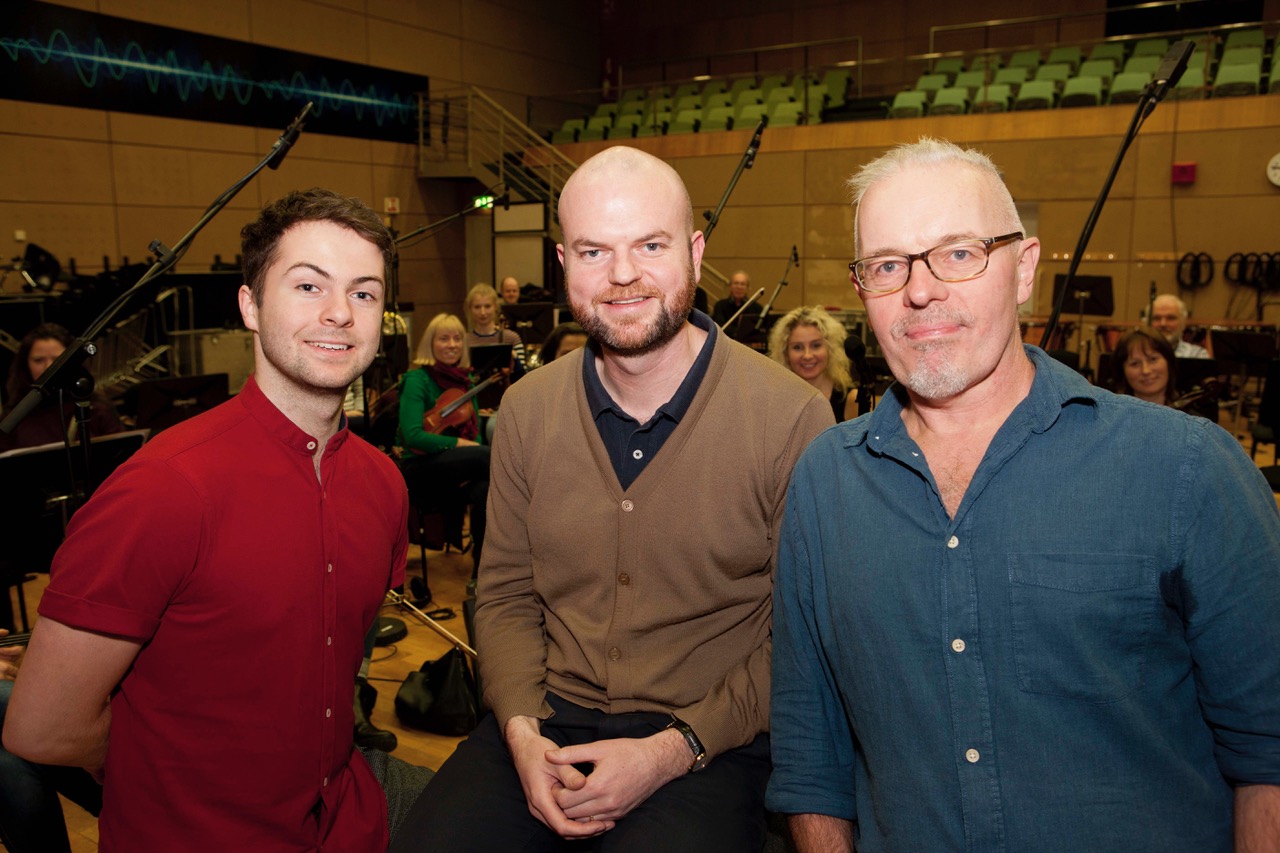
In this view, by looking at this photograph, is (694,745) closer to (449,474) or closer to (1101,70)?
(449,474)

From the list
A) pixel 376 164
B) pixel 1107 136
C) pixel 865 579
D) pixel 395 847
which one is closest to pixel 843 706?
pixel 865 579

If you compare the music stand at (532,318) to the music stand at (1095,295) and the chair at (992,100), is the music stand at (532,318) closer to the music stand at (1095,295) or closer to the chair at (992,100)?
the music stand at (1095,295)

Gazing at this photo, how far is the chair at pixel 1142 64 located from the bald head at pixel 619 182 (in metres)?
10.2

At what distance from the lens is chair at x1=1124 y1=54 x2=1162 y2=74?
31.6 feet

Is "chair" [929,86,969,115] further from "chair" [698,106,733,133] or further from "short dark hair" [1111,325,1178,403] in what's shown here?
"short dark hair" [1111,325,1178,403]

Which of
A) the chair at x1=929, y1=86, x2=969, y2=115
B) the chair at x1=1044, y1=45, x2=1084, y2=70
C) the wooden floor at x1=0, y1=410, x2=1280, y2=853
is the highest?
the chair at x1=1044, y1=45, x2=1084, y2=70

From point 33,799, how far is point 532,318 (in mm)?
6867

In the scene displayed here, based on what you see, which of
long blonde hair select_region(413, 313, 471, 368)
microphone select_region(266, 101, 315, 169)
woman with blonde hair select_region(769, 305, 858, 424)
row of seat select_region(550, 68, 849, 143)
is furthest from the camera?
row of seat select_region(550, 68, 849, 143)

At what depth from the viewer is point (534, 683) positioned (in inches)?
67.6

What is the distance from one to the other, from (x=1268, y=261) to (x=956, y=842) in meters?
10.4

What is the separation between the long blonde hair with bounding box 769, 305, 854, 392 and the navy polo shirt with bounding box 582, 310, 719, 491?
2.76 meters

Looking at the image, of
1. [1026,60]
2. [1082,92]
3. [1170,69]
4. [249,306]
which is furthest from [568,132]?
[249,306]

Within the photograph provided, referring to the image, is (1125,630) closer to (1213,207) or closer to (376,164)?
(1213,207)

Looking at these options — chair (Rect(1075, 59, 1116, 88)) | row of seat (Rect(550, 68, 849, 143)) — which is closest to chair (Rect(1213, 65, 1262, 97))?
chair (Rect(1075, 59, 1116, 88))
